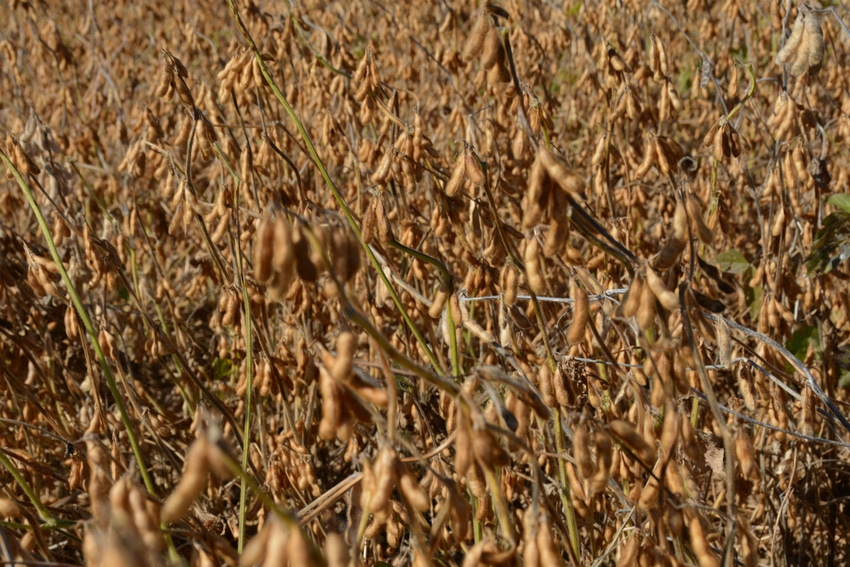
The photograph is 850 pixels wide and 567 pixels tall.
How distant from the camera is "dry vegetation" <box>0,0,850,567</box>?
1.00 m

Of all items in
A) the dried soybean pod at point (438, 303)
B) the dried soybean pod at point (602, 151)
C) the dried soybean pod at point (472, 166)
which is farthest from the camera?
the dried soybean pod at point (602, 151)

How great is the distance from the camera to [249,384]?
5.91ft

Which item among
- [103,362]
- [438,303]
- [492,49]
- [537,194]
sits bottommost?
[103,362]

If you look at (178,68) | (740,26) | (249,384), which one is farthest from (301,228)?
(740,26)

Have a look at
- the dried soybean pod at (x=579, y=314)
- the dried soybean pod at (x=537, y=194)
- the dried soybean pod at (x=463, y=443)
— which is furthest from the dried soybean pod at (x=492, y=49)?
the dried soybean pod at (x=463, y=443)

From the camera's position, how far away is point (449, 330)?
5.65 ft

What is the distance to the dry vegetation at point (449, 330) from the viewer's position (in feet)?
3.29

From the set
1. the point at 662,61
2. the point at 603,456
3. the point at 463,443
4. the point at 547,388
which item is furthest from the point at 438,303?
the point at 662,61

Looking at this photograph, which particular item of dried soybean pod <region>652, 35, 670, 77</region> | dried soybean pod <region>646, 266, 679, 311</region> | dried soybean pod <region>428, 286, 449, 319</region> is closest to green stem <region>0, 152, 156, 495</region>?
dried soybean pod <region>428, 286, 449, 319</region>

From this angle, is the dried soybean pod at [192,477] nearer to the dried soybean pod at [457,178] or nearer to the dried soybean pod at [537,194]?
the dried soybean pod at [537,194]

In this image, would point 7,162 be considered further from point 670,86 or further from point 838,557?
point 838,557

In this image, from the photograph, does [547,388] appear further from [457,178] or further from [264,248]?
[264,248]

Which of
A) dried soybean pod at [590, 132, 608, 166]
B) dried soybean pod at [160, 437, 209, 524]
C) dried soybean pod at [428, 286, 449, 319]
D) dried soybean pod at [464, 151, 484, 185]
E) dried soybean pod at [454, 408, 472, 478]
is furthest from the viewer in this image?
dried soybean pod at [590, 132, 608, 166]

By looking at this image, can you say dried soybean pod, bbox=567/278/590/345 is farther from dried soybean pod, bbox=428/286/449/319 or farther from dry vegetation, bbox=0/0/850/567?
dried soybean pod, bbox=428/286/449/319
